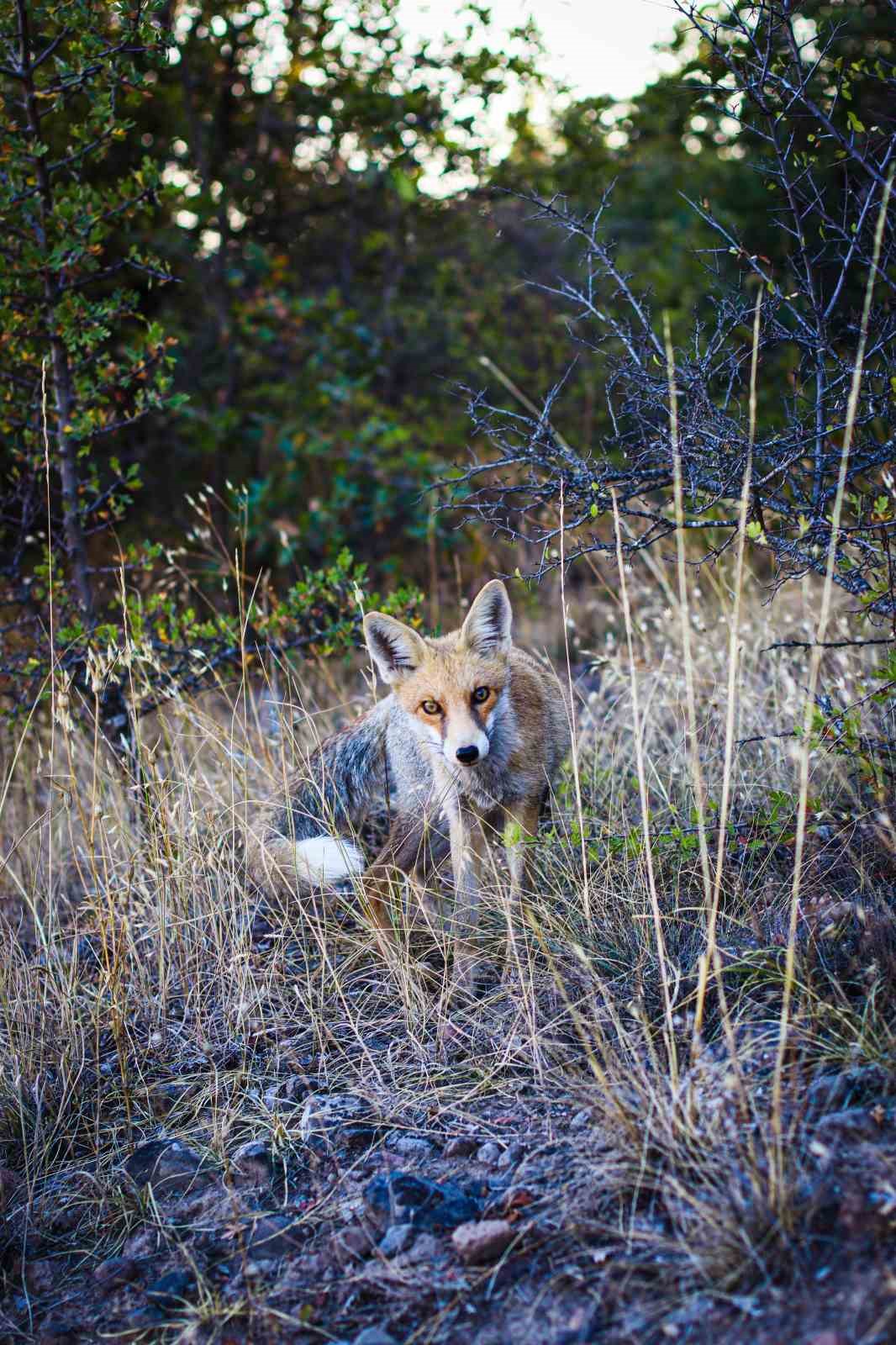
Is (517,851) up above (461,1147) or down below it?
above

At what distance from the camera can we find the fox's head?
3721mm

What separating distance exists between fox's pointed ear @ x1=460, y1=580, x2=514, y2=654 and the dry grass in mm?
627

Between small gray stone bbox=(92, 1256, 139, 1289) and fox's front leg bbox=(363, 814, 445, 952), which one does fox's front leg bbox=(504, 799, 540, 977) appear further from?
small gray stone bbox=(92, 1256, 139, 1289)

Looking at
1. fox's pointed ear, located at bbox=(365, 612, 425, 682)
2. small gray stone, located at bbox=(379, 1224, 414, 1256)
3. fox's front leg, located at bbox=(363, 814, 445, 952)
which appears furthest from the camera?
fox's front leg, located at bbox=(363, 814, 445, 952)

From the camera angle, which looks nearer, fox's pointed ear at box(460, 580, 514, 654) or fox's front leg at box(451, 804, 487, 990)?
fox's front leg at box(451, 804, 487, 990)

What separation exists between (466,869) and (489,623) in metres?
0.94

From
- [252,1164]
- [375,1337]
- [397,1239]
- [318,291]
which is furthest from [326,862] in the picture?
[318,291]

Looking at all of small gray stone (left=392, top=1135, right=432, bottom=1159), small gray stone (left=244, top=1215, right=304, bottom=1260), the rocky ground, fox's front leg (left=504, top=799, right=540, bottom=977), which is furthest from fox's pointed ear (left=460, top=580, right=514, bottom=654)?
small gray stone (left=244, top=1215, right=304, bottom=1260)

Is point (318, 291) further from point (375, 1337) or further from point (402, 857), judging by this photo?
point (375, 1337)

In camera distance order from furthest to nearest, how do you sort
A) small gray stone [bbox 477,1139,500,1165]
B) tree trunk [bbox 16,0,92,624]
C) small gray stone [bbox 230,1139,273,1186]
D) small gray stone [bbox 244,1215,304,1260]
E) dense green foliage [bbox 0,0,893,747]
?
dense green foliage [bbox 0,0,893,747]
tree trunk [bbox 16,0,92,624]
small gray stone [bbox 230,1139,273,1186]
small gray stone [bbox 477,1139,500,1165]
small gray stone [bbox 244,1215,304,1260]

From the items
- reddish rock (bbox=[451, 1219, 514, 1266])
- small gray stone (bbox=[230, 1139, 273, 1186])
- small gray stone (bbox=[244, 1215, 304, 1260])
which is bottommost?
small gray stone (bbox=[230, 1139, 273, 1186])

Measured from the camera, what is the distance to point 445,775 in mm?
3982

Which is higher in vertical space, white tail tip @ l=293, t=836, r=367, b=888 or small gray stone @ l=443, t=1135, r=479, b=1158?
white tail tip @ l=293, t=836, r=367, b=888

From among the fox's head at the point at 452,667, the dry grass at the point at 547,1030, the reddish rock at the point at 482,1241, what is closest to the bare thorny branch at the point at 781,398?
the fox's head at the point at 452,667
